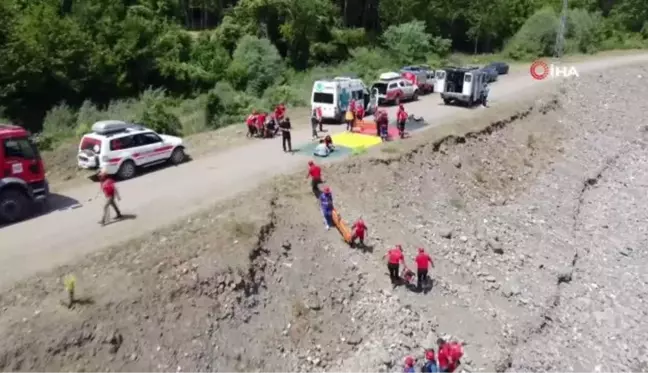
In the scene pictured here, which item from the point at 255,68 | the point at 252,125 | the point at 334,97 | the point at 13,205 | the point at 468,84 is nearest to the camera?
the point at 13,205

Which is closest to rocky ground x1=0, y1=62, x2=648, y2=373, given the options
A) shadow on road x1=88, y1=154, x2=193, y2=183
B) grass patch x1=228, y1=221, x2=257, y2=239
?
grass patch x1=228, y1=221, x2=257, y2=239

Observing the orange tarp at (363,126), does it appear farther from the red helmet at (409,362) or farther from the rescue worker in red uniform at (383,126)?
the red helmet at (409,362)

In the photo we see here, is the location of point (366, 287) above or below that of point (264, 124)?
below

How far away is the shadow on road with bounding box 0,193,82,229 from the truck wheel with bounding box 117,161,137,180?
2.14m

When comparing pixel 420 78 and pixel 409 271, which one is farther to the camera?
pixel 420 78

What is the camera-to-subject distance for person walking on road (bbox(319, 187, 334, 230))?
19203 mm

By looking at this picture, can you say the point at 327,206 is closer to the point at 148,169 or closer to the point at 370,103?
the point at 148,169

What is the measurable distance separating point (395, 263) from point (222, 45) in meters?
37.9

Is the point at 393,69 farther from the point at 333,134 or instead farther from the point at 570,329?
the point at 570,329

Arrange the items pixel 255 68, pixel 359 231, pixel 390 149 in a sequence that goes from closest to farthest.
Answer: pixel 359 231, pixel 390 149, pixel 255 68

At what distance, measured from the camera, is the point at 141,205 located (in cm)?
1948

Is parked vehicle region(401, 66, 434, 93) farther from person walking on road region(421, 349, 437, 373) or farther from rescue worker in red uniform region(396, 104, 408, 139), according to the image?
person walking on road region(421, 349, 437, 373)

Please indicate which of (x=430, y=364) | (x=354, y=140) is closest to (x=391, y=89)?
(x=354, y=140)

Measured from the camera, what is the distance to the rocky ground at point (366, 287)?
14.1 metres
